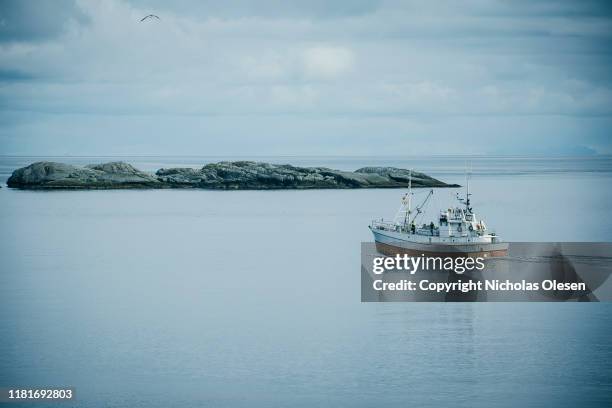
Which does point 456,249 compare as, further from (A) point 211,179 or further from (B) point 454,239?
(A) point 211,179

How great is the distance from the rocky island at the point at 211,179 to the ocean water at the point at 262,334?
63650 mm

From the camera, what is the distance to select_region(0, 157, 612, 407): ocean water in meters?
31.2

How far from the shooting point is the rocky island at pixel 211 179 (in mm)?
134500

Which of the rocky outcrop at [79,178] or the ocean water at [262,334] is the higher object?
the rocky outcrop at [79,178]

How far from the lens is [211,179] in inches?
5404

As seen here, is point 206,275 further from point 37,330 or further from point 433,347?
point 433,347

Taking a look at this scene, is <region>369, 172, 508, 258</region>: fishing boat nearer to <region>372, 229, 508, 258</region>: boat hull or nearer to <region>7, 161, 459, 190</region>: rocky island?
<region>372, 229, 508, 258</region>: boat hull

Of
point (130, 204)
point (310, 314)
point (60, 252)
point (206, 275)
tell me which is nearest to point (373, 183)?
point (130, 204)

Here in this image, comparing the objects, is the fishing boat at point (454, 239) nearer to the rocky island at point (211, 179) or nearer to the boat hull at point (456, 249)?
the boat hull at point (456, 249)

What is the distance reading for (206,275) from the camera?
53.2m

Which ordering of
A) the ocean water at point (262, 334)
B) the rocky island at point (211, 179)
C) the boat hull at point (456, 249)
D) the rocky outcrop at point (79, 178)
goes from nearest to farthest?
1. the ocean water at point (262, 334)
2. the boat hull at point (456, 249)
3. the rocky outcrop at point (79, 178)
4. the rocky island at point (211, 179)

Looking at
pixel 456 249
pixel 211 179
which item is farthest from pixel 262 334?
pixel 211 179

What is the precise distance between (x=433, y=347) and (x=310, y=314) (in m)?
7.64

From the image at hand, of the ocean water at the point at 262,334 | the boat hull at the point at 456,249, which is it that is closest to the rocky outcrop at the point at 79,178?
the ocean water at the point at 262,334
